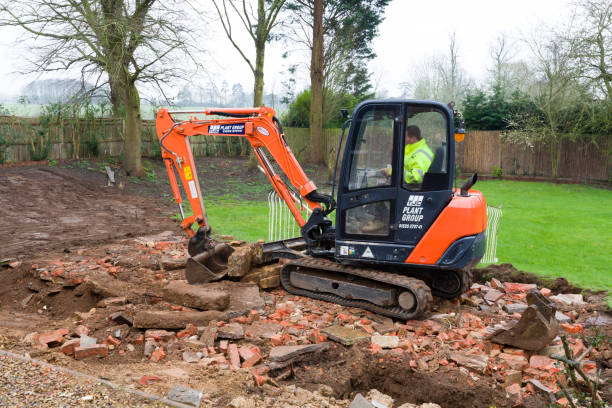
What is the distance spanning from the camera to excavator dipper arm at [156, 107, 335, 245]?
24.0ft

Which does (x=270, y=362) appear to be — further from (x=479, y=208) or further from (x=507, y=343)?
(x=479, y=208)

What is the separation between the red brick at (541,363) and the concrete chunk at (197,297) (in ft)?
11.3

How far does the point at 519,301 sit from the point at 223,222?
7891 mm

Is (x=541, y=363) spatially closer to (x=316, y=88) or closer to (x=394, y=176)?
(x=394, y=176)

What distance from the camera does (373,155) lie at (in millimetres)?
6516

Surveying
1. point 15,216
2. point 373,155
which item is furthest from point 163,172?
point 373,155

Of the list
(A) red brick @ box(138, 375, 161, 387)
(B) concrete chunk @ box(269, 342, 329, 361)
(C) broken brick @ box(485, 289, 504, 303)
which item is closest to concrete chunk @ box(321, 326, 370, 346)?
(B) concrete chunk @ box(269, 342, 329, 361)

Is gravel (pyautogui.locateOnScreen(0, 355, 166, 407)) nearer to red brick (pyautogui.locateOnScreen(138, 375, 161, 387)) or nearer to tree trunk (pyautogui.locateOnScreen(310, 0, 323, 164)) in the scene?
red brick (pyautogui.locateOnScreen(138, 375, 161, 387))

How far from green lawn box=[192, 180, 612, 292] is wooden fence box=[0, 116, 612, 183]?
101 inches

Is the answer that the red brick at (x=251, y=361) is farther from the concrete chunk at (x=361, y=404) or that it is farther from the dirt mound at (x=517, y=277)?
the dirt mound at (x=517, y=277)

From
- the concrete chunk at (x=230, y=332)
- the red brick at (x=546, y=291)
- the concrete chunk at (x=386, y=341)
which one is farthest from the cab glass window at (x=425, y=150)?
the red brick at (x=546, y=291)

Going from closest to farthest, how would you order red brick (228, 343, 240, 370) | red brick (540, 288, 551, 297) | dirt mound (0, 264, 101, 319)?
red brick (228, 343, 240, 370), dirt mound (0, 264, 101, 319), red brick (540, 288, 551, 297)

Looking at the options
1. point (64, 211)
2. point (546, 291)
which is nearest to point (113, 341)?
point (546, 291)

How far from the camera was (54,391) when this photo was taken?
3.87 meters
